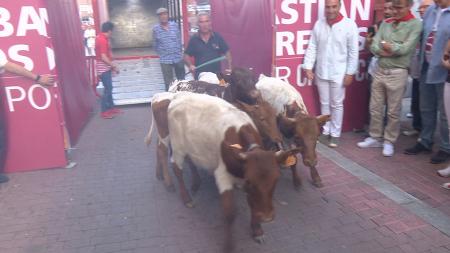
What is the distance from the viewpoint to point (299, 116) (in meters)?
4.25

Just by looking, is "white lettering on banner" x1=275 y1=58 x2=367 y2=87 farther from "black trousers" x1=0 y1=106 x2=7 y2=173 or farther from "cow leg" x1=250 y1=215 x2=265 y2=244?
"black trousers" x1=0 y1=106 x2=7 y2=173

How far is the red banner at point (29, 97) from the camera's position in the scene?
16.1 feet

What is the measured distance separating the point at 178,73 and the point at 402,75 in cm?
448

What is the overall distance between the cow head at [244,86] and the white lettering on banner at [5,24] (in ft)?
9.67

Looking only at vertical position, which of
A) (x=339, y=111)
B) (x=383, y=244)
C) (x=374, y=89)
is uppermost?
(x=374, y=89)

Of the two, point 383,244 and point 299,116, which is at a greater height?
point 299,116

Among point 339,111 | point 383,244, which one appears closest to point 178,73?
point 339,111

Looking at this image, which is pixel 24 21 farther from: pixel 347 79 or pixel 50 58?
pixel 347 79

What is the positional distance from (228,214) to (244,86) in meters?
1.45

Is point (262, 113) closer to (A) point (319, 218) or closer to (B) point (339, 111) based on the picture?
(A) point (319, 218)

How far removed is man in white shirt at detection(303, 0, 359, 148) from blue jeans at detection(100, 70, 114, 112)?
4.19 m

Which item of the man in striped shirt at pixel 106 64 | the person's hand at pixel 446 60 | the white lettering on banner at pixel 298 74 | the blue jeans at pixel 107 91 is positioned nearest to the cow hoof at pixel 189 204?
the white lettering on banner at pixel 298 74

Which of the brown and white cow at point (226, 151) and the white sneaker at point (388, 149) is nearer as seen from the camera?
the brown and white cow at point (226, 151)

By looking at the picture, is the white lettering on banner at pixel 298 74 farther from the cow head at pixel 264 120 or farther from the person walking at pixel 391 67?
the cow head at pixel 264 120
